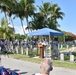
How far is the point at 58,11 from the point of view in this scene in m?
61.2

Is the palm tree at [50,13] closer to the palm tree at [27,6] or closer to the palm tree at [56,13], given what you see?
the palm tree at [56,13]

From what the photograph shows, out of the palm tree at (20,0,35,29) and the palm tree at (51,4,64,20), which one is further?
the palm tree at (51,4,64,20)

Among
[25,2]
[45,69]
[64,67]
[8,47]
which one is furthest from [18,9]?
[45,69]

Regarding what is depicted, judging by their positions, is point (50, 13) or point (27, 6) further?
point (50, 13)

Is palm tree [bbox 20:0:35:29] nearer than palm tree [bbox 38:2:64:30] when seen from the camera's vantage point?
Yes

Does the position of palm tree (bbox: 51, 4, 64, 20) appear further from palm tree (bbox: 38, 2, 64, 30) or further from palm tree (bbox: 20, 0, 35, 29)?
palm tree (bbox: 20, 0, 35, 29)

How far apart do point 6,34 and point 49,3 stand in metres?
27.7

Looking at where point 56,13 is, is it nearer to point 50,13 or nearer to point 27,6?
point 50,13

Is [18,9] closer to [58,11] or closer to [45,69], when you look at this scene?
[58,11]

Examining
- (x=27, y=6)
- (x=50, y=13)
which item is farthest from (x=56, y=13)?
(x=27, y=6)

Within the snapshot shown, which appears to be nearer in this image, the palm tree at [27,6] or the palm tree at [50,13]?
the palm tree at [27,6]

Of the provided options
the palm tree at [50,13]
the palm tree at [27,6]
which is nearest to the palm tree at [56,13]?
the palm tree at [50,13]

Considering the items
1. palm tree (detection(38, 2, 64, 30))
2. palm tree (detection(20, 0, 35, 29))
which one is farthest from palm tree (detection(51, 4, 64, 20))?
palm tree (detection(20, 0, 35, 29))

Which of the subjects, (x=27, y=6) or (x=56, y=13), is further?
(x=56, y=13)
